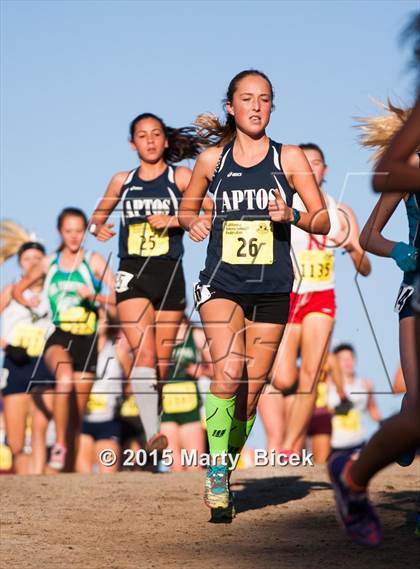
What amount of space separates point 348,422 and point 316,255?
278 cm

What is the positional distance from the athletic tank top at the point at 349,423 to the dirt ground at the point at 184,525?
3052mm

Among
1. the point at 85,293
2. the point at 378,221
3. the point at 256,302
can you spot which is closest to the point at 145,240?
the point at 85,293

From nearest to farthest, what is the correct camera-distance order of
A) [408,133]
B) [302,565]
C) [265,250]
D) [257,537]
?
[408,133], [302,565], [257,537], [265,250]

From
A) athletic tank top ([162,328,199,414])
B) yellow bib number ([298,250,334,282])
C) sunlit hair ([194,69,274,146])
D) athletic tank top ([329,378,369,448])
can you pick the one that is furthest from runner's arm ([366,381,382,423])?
sunlit hair ([194,69,274,146])

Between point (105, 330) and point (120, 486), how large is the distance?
3467mm

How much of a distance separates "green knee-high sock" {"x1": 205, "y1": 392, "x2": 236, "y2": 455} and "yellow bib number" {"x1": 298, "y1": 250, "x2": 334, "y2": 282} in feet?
10.1

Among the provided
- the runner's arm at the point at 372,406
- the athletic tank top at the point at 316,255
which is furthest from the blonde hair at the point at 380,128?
the runner's arm at the point at 372,406

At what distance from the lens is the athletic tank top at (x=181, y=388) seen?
422 inches

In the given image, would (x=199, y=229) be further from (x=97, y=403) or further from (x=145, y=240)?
(x=97, y=403)

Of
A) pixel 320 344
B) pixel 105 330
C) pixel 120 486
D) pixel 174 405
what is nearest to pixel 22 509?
pixel 120 486

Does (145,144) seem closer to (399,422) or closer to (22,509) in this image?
(22,509)

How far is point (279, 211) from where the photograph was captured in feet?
20.8

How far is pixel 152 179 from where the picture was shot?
907cm

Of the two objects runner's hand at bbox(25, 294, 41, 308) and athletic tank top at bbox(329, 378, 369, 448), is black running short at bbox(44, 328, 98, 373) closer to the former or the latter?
runner's hand at bbox(25, 294, 41, 308)
